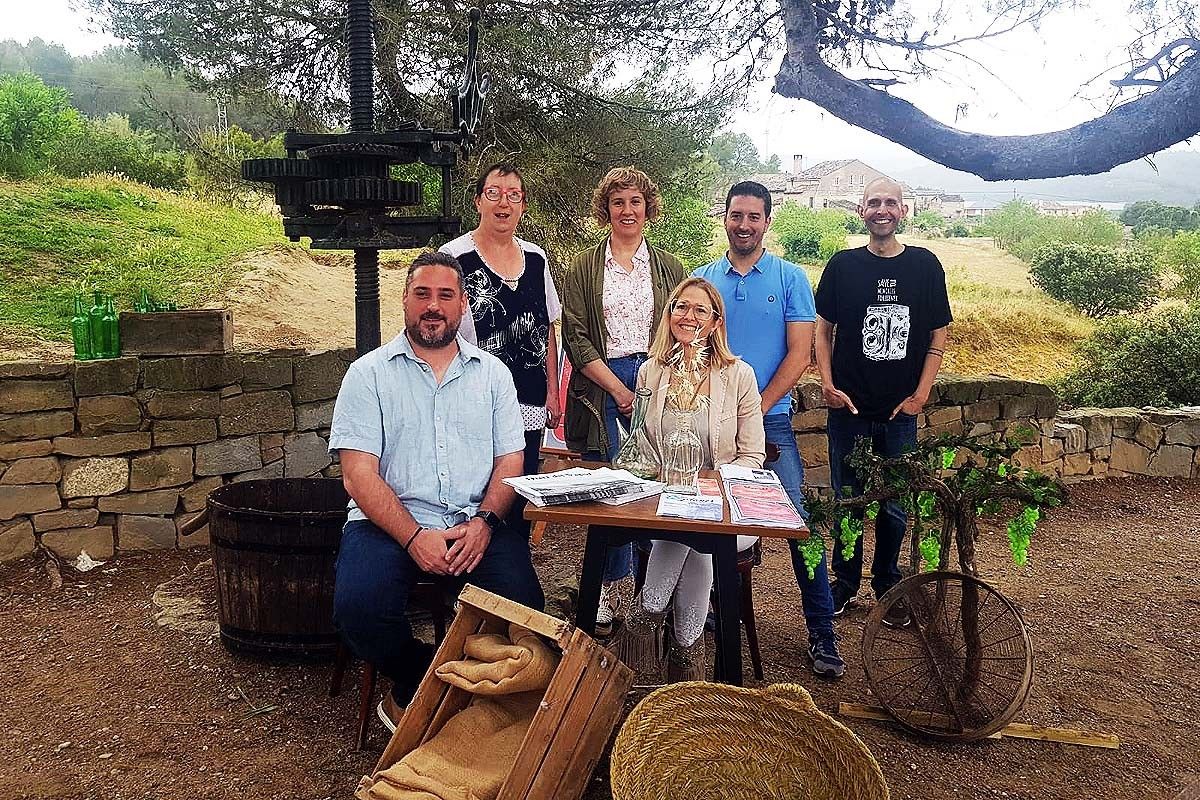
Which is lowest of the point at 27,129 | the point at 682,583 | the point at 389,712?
the point at 389,712

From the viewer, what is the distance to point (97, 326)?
457 centimetres

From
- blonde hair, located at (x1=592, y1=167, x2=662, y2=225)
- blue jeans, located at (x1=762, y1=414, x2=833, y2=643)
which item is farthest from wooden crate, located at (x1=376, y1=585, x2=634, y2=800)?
blonde hair, located at (x1=592, y1=167, x2=662, y2=225)

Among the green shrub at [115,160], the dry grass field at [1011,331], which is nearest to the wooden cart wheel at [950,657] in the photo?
the dry grass field at [1011,331]

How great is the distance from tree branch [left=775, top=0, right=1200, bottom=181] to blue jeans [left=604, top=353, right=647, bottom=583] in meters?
3.59

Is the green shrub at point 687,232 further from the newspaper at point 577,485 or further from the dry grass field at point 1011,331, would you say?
the newspaper at point 577,485

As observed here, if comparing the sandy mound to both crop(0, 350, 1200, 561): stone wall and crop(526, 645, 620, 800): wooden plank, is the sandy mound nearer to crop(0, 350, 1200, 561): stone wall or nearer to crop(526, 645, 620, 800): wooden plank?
crop(0, 350, 1200, 561): stone wall

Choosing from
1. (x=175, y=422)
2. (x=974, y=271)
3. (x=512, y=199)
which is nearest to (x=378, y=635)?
(x=512, y=199)

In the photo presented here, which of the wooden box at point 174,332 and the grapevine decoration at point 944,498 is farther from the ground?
the wooden box at point 174,332

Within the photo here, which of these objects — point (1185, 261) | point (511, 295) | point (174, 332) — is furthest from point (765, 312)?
point (1185, 261)

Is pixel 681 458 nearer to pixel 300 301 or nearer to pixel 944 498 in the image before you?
pixel 944 498

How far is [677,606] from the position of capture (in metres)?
3.08

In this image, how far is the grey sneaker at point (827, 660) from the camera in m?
3.44

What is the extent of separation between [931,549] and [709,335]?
0.98 metres

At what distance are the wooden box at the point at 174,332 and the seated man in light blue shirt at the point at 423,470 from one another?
2.14 meters
